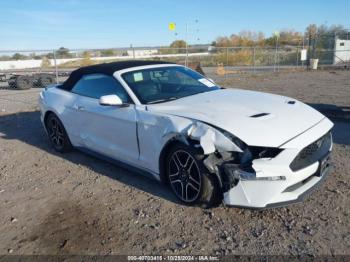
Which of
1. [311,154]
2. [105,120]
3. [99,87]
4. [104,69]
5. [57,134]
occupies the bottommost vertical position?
[57,134]

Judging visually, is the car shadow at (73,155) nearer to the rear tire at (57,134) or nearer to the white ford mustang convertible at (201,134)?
the rear tire at (57,134)

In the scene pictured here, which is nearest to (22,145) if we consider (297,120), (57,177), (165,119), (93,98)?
(57,177)

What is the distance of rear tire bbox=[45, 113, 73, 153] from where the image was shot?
18.6 ft

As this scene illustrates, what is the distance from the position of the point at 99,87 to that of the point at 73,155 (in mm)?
1587

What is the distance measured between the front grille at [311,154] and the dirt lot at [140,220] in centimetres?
57

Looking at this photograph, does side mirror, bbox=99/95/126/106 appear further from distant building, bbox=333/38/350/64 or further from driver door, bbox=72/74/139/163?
distant building, bbox=333/38/350/64

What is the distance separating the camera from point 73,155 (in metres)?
5.79

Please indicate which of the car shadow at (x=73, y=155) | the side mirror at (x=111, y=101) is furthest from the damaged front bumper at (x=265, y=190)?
the side mirror at (x=111, y=101)

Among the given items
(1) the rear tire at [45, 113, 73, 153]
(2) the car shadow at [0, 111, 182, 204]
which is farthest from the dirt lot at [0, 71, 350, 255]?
(1) the rear tire at [45, 113, 73, 153]

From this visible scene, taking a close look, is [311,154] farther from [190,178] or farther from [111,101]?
[111,101]

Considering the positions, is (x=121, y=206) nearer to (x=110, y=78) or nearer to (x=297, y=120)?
(x=110, y=78)

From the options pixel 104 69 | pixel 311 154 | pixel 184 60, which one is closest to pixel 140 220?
pixel 311 154

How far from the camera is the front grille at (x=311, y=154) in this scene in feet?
10.3

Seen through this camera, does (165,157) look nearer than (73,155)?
Yes
